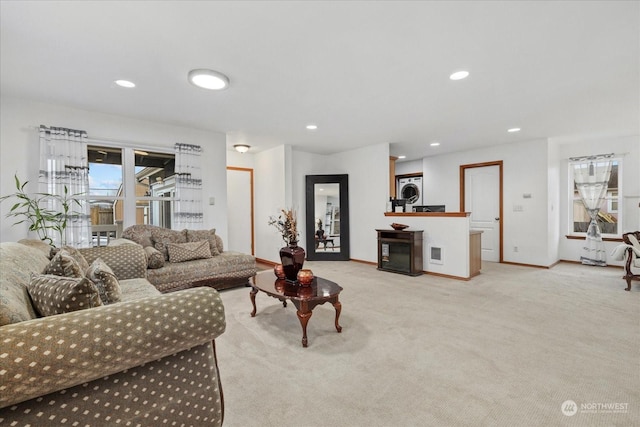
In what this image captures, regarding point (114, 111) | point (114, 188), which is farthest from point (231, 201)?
point (114, 111)

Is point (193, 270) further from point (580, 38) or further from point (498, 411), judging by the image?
point (580, 38)

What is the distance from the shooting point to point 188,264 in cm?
368

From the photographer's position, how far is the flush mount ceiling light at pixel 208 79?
2.63m

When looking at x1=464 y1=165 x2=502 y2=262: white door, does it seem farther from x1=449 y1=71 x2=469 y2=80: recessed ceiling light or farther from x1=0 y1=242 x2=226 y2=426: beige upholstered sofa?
x1=0 y1=242 x2=226 y2=426: beige upholstered sofa

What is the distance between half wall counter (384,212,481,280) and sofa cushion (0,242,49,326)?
4852 mm

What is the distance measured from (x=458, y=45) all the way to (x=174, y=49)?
2.27m

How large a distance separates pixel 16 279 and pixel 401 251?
469cm

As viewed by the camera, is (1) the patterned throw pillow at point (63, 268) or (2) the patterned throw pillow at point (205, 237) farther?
(2) the patterned throw pillow at point (205, 237)

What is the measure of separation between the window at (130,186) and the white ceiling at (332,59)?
2.00 ft

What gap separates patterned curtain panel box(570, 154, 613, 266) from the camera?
532cm

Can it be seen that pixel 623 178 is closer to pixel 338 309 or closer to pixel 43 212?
pixel 338 309

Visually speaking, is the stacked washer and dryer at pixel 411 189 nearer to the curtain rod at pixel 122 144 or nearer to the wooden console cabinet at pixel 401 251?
the wooden console cabinet at pixel 401 251

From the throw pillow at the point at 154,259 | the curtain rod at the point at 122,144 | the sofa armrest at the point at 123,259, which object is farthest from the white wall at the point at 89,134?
the sofa armrest at the point at 123,259

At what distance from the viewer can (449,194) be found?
6641mm
